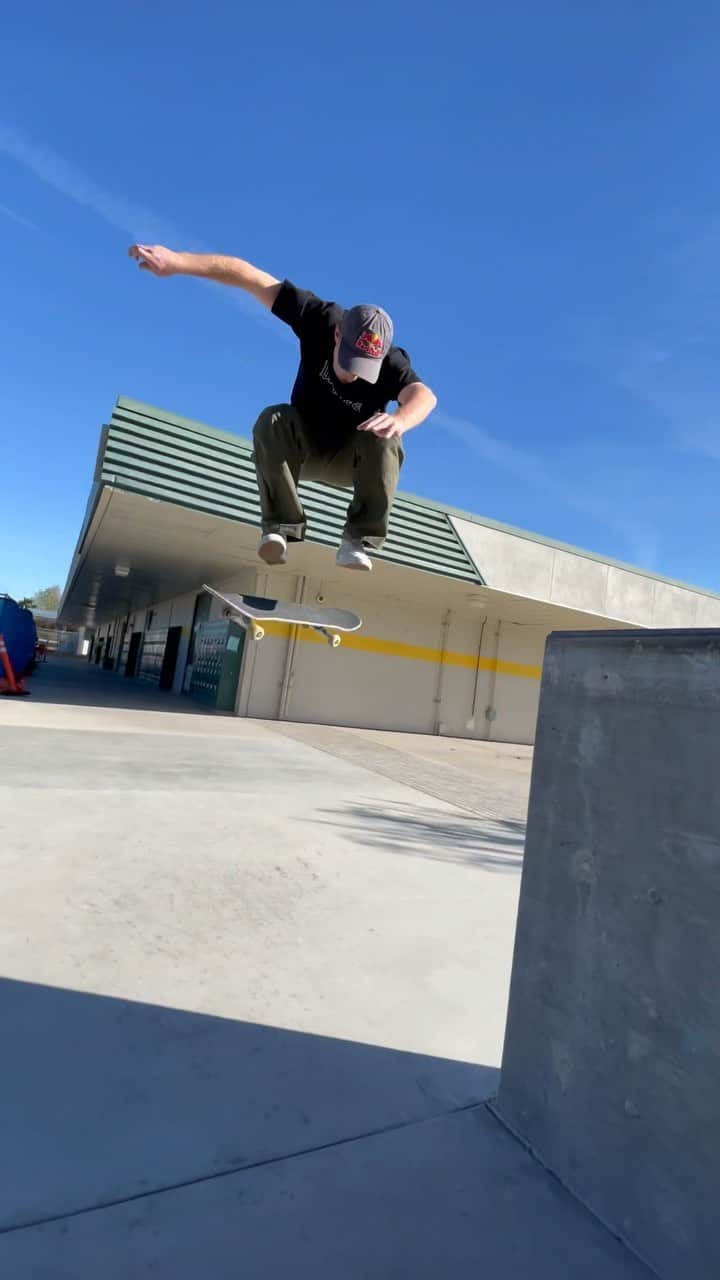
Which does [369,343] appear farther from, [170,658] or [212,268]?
[170,658]

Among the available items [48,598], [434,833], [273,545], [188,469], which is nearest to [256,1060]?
[273,545]

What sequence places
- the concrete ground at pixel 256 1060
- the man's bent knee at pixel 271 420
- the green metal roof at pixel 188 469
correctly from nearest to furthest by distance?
the concrete ground at pixel 256 1060, the man's bent knee at pixel 271 420, the green metal roof at pixel 188 469

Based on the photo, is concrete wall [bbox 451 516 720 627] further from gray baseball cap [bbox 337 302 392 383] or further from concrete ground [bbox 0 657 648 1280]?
gray baseball cap [bbox 337 302 392 383]

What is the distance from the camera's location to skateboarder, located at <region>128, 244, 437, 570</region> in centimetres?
212

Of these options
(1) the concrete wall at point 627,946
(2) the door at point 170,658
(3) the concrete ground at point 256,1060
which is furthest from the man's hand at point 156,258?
(2) the door at point 170,658

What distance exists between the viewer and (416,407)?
224cm

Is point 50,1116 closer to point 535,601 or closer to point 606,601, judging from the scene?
point 535,601

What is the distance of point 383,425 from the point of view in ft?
6.84

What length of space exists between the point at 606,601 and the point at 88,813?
39.2ft

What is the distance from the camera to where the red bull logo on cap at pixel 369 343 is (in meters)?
2.09

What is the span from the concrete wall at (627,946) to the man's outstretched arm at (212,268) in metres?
1.61

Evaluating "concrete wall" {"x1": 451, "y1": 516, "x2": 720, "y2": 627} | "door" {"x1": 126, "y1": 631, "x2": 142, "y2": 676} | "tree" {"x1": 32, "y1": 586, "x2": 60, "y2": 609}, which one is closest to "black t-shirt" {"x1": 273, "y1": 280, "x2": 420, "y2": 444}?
"concrete wall" {"x1": 451, "y1": 516, "x2": 720, "y2": 627}

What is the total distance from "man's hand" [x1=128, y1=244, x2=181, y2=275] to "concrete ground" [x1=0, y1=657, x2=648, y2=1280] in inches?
88.9

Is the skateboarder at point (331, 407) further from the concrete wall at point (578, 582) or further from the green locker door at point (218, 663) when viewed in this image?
the green locker door at point (218, 663)
